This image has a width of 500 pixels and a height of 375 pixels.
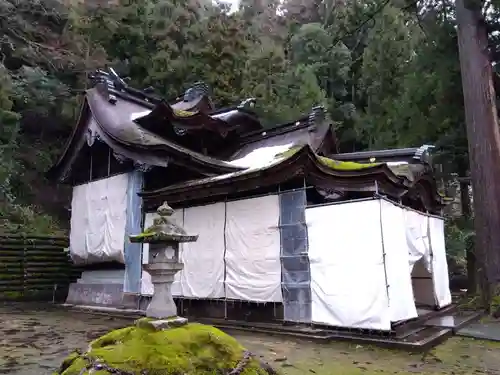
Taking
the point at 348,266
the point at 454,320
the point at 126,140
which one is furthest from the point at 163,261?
the point at 454,320

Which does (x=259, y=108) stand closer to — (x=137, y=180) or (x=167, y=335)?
(x=137, y=180)

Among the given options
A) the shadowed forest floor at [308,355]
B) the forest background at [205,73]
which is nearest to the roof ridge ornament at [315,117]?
the forest background at [205,73]

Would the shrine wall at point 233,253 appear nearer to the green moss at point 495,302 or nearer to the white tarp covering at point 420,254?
the white tarp covering at point 420,254

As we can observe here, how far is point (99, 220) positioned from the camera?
38.2 ft

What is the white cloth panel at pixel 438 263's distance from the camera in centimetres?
952

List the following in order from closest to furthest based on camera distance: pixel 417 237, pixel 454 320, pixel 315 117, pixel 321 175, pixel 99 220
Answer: pixel 321 175
pixel 454 320
pixel 417 237
pixel 99 220
pixel 315 117

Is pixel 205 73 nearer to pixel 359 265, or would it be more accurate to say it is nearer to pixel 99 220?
pixel 99 220

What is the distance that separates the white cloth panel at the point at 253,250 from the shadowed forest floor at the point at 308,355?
949mm

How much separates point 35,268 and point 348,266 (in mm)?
10533

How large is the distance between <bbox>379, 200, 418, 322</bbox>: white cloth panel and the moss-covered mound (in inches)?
148

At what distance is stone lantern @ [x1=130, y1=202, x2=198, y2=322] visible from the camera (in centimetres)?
422

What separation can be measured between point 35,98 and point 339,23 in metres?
16.8

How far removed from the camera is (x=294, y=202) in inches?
308

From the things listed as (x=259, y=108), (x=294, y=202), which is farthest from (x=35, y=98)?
(x=294, y=202)
